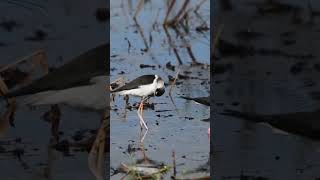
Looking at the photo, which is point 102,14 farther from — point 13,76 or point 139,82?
point 13,76

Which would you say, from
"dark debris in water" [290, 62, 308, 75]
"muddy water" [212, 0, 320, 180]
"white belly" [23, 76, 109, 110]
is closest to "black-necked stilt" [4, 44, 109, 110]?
"white belly" [23, 76, 109, 110]

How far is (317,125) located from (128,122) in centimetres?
78

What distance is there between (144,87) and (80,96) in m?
0.26

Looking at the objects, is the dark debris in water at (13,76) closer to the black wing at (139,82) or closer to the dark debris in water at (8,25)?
the dark debris in water at (8,25)

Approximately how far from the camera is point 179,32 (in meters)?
2.72

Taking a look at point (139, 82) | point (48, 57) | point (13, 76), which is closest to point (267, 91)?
point (139, 82)

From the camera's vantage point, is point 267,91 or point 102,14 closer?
point 102,14

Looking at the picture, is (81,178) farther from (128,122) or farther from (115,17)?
(115,17)

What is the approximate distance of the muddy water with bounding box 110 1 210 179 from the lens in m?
2.69

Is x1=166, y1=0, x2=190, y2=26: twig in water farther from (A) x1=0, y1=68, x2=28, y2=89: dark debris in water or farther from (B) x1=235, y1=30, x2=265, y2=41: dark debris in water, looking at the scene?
(A) x1=0, y1=68, x2=28, y2=89: dark debris in water

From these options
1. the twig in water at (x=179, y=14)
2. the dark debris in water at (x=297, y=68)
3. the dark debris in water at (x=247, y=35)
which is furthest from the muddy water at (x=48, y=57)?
the dark debris in water at (x=297, y=68)

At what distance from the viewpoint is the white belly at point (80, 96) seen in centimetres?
264

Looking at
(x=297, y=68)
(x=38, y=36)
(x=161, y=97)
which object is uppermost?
(x=38, y=36)

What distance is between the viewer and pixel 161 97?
107 inches
